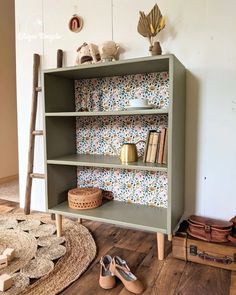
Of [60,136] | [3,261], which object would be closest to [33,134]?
[60,136]

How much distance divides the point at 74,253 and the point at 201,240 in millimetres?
809

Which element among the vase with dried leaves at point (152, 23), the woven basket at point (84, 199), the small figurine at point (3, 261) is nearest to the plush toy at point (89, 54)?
the vase with dried leaves at point (152, 23)

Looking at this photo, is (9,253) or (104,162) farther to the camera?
(104,162)

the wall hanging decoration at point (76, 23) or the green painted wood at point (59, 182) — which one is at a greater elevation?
the wall hanging decoration at point (76, 23)

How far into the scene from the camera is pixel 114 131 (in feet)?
6.86

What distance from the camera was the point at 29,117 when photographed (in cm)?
248

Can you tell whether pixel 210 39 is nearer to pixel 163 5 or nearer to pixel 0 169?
pixel 163 5

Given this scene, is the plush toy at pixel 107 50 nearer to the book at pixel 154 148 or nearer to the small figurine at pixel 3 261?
the book at pixel 154 148

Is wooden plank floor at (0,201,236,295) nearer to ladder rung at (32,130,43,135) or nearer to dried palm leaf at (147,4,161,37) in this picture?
ladder rung at (32,130,43,135)

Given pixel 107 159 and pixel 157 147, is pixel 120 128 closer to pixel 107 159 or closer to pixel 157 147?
pixel 107 159

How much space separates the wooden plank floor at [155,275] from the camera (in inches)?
53.2

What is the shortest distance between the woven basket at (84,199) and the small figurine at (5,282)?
0.66m


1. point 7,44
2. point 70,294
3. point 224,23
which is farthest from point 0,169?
point 224,23

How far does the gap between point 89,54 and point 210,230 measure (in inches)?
58.6
